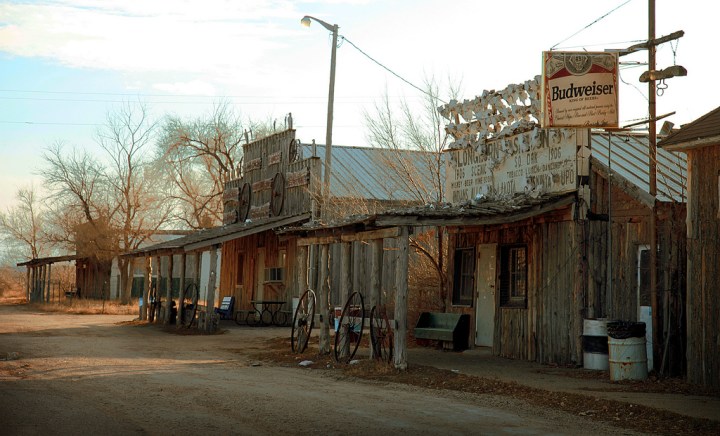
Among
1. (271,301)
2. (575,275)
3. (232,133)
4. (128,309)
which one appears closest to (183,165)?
(232,133)

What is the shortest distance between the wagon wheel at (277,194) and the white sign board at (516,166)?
31.5 feet

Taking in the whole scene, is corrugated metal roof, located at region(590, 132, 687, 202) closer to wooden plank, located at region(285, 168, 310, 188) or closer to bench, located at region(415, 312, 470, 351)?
bench, located at region(415, 312, 470, 351)

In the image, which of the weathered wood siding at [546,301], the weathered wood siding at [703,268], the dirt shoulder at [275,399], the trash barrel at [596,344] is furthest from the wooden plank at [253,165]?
the weathered wood siding at [703,268]

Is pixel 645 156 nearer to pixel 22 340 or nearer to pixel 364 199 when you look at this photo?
pixel 364 199

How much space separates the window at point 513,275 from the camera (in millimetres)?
15938

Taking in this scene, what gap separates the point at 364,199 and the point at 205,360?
9.53m

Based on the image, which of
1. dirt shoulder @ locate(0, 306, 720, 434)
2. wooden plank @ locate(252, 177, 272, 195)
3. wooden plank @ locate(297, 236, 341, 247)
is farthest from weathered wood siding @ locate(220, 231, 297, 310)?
dirt shoulder @ locate(0, 306, 720, 434)

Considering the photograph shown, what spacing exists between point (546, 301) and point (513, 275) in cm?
139

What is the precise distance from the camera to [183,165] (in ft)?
156

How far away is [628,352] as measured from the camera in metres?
12.3

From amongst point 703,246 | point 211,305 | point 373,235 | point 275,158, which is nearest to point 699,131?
point 703,246

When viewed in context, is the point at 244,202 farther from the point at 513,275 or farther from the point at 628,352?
the point at 628,352

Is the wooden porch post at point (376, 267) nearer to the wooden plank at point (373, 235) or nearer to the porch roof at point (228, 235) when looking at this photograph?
the wooden plank at point (373, 235)

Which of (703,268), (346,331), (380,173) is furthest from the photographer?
(380,173)
